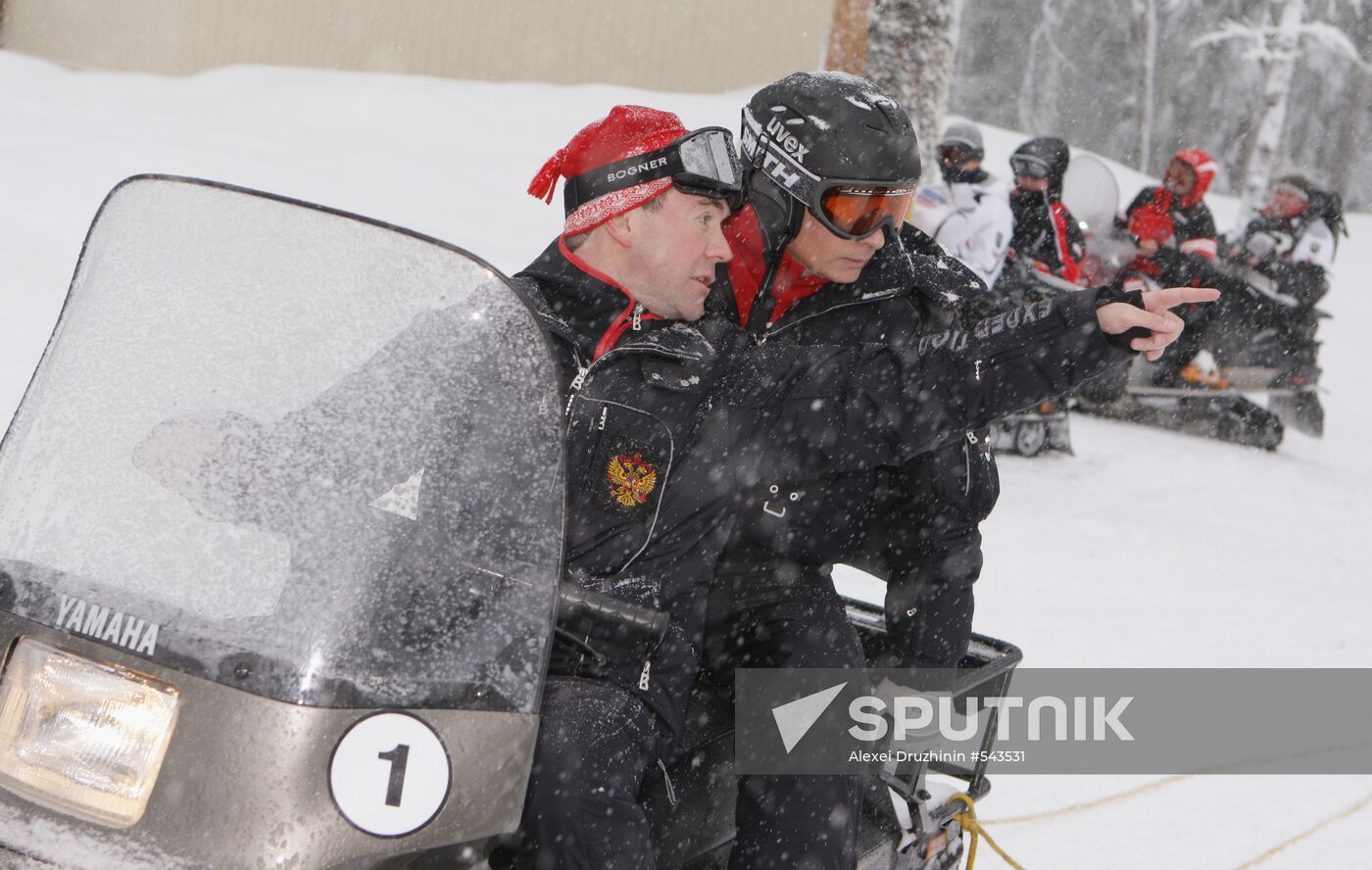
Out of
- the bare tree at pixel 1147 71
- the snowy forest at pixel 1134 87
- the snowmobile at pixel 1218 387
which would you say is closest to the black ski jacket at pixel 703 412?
the snowmobile at pixel 1218 387

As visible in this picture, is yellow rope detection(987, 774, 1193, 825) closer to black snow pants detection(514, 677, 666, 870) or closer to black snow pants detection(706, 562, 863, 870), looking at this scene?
black snow pants detection(706, 562, 863, 870)

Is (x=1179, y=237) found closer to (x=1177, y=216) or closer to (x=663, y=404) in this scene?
(x=1177, y=216)

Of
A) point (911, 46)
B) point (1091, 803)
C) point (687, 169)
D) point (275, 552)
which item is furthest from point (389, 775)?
point (911, 46)

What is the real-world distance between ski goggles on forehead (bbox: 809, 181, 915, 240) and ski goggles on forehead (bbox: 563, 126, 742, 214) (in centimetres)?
50

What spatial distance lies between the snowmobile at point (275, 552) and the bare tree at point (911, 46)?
9.70m

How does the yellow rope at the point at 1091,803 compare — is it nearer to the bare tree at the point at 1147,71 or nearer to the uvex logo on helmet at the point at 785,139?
the uvex logo on helmet at the point at 785,139

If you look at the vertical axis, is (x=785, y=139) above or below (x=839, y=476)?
above

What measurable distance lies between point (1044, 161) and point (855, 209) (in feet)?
25.5

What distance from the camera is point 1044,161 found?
10148 millimetres

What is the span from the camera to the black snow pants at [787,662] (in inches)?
92.4

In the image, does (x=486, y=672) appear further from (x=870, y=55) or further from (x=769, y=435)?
(x=870, y=55)

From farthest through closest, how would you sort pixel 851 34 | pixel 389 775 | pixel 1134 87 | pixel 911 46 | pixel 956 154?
pixel 1134 87, pixel 851 34, pixel 911 46, pixel 956 154, pixel 389 775

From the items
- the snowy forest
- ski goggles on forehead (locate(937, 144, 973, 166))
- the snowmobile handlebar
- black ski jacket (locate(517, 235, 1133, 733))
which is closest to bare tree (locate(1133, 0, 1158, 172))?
the snowy forest

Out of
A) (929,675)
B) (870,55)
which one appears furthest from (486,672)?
(870,55)
